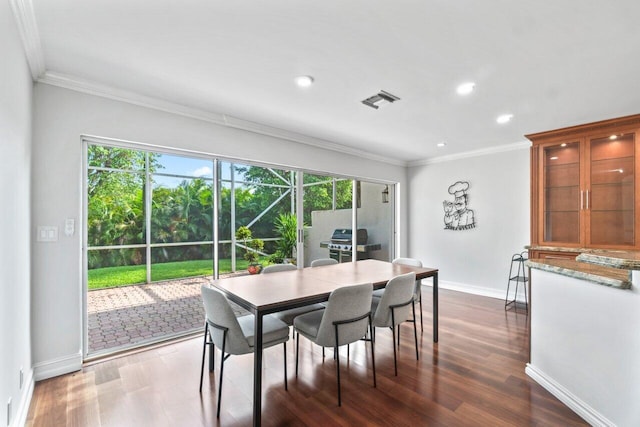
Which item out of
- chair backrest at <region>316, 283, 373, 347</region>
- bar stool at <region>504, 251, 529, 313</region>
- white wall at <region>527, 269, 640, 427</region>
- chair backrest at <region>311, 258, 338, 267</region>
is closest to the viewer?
white wall at <region>527, 269, 640, 427</region>

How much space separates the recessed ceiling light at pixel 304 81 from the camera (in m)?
2.51

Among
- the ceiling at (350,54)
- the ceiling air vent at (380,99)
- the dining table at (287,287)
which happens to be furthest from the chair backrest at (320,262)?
the ceiling air vent at (380,99)

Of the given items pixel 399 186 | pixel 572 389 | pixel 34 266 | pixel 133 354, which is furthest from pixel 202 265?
pixel 572 389

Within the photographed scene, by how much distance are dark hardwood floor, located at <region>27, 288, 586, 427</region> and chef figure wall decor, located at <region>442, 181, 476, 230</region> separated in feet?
8.12

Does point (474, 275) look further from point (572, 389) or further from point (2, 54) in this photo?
point (2, 54)

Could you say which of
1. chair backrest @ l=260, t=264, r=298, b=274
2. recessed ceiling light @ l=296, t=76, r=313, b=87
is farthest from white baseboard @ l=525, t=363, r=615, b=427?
recessed ceiling light @ l=296, t=76, r=313, b=87

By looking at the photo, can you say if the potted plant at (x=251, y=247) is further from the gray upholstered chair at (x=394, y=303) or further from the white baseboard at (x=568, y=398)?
the white baseboard at (x=568, y=398)

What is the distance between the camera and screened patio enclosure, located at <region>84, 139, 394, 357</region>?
3.82m

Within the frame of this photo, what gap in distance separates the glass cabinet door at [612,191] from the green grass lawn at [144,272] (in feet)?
15.7

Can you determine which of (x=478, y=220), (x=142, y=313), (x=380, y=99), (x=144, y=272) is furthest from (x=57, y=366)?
(x=478, y=220)

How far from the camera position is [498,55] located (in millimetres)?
2145

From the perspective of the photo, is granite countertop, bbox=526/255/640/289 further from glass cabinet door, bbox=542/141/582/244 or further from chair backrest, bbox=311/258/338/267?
chair backrest, bbox=311/258/338/267

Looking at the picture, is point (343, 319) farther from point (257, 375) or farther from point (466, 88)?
point (466, 88)

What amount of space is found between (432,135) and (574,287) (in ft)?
8.91
